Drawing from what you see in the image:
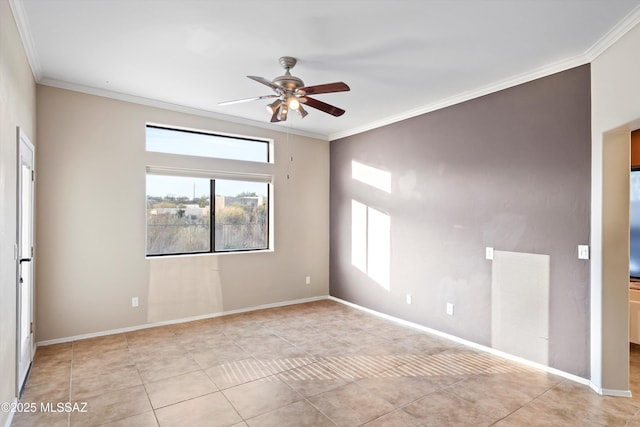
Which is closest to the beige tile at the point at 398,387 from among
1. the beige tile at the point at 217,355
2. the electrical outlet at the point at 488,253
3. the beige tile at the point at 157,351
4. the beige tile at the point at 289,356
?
the beige tile at the point at 289,356

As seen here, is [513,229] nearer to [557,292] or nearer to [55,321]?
[557,292]

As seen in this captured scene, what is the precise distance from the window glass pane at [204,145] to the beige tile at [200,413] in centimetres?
310

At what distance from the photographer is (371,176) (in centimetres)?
523

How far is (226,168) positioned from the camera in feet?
16.4

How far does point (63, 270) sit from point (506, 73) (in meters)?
5.04

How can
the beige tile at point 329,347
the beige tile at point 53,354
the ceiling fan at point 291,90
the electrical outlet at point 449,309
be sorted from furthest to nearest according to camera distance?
1. the electrical outlet at point 449,309
2. the beige tile at point 329,347
3. the beige tile at point 53,354
4. the ceiling fan at point 291,90

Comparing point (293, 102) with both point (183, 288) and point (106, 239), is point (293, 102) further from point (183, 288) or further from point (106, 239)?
point (183, 288)

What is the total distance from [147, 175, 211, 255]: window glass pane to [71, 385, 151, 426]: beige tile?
2.09 metres

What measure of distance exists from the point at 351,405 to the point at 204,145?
3.81 meters

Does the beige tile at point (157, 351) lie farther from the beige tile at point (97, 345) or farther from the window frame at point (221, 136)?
the window frame at point (221, 136)

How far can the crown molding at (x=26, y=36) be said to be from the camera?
2.42 m

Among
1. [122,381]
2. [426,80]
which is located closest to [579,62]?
[426,80]

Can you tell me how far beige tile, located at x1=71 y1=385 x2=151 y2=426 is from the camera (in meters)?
2.42

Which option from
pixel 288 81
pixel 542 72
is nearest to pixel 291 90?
pixel 288 81
